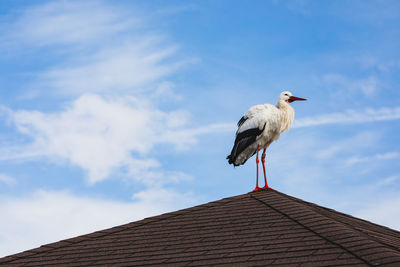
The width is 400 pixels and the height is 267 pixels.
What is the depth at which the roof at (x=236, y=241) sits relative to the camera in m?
8.01

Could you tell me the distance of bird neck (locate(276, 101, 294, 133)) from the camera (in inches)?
496

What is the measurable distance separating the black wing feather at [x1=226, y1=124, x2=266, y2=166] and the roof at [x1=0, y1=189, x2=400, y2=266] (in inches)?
50.0

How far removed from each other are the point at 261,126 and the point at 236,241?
389 cm

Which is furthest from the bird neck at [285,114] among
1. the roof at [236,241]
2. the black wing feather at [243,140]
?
the roof at [236,241]

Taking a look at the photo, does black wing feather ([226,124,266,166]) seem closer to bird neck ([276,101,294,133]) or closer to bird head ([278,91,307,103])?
bird neck ([276,101,294,133])

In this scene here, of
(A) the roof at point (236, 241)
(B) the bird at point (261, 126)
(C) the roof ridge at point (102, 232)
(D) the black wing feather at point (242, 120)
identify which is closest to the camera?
(A) the roof at point (236, 241)

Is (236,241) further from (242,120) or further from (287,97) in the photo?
(287,97)

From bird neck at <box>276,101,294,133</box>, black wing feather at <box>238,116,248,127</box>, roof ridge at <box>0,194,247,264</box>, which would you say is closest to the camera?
roof ridge at <box>0,194,247,264</box>

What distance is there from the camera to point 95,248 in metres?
10.2

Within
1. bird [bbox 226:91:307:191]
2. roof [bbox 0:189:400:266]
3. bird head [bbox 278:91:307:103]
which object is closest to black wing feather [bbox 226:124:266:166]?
bird [bbox 226:91:307:191]

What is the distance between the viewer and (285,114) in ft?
41.4

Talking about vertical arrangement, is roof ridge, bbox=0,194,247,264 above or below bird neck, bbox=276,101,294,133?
below

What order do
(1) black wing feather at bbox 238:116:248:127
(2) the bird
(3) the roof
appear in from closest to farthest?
(3) the roof < (2) the bird < (1) black wing feather at bbox 238:116:248:127

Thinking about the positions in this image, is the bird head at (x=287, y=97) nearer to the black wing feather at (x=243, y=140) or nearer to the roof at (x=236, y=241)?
the black wing feather at (x=243, y=140)
